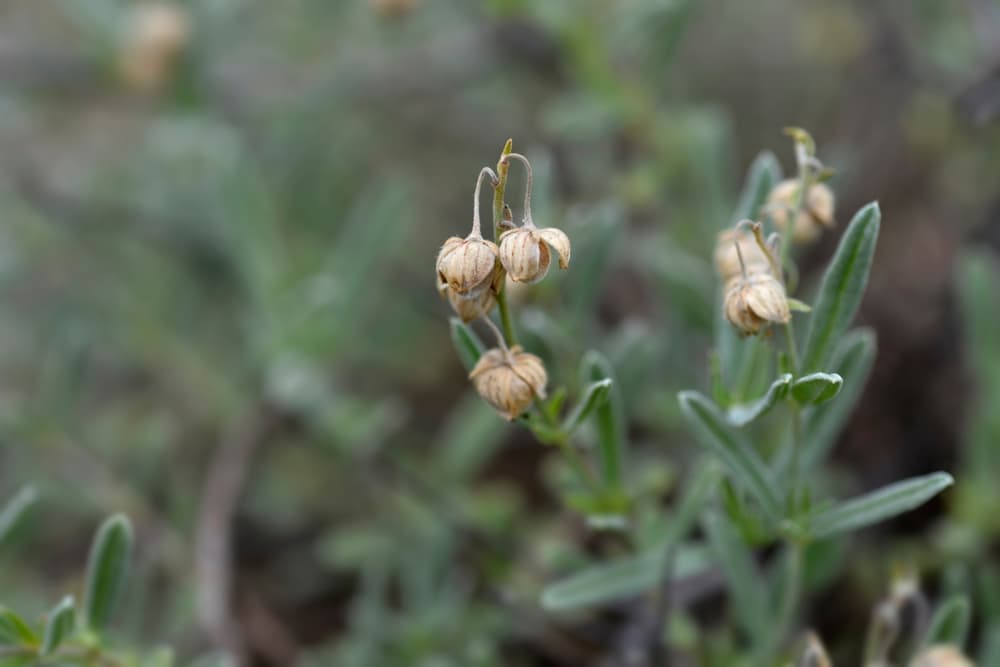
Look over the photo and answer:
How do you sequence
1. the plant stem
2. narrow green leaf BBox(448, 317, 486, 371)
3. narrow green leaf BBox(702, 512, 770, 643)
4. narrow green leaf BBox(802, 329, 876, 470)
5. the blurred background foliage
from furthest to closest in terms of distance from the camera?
the blurred background foliage
narrow green leaf BBox(702, 512, 770, 643)
narrow green leaf BBox(802, 329, 876, 470)
narrow green leaf BBox(448, 317, 486, 371)
the plant stem

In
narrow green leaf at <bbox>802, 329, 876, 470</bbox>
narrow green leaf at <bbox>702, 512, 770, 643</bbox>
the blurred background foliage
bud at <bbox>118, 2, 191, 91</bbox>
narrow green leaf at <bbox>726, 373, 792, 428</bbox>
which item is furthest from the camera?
bud at <bbox>118, 2, 191, 91</bbox>

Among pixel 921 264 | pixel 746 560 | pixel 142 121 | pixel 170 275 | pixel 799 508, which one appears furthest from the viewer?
pixel 142 121

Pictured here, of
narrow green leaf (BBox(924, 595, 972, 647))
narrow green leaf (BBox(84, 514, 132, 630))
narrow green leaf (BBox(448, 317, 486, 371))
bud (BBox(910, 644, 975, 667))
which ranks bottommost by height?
bud (BBox(910, 644, 975, 667))

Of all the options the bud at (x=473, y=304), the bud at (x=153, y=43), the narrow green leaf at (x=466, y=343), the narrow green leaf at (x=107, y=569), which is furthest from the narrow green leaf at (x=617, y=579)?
the bud at (x=153, y=43)

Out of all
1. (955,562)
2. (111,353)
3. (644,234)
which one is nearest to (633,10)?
(644,234)

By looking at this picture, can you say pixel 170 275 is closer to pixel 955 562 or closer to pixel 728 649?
pixel 728 649

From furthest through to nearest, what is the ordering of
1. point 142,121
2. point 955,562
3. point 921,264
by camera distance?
point 142,121 < point 921,264 < point 955,562

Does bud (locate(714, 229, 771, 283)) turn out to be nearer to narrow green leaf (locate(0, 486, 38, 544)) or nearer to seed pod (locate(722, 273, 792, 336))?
seed pod (locate(722, 273, 792, 336))

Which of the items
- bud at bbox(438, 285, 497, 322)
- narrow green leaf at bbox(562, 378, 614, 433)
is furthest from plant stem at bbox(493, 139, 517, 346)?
narrow green leaf at bbox(562, 378, 614, 433)
